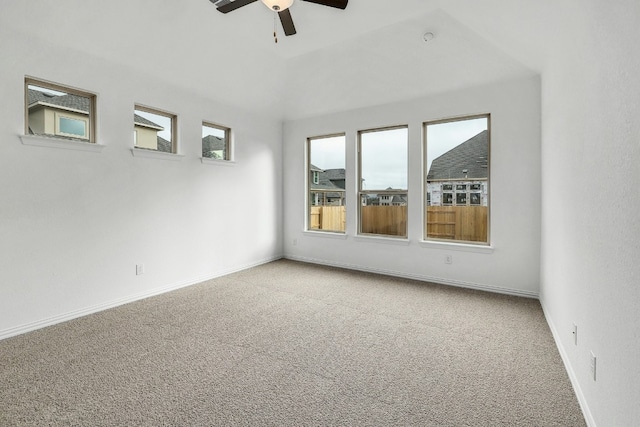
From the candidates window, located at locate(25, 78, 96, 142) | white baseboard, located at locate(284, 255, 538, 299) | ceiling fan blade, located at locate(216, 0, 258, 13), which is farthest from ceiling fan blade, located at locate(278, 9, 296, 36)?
white baseboard, located at locate(284, 255, 538, 299)

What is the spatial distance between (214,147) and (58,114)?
192 cm

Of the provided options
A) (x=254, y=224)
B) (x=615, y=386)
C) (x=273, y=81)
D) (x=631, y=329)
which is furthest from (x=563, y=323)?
(x=273, y=81)

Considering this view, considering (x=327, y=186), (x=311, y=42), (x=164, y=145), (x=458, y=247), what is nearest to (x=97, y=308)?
(x=164, y=145)

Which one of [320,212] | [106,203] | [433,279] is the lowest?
[433,279]

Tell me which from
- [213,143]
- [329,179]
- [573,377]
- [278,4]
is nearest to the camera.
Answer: [573,377]

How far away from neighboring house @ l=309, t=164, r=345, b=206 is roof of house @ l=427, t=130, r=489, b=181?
1.55 meters

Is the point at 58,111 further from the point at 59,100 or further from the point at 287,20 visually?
the point at 287,20

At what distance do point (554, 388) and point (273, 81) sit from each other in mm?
4784

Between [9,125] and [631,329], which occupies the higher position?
[9,125]

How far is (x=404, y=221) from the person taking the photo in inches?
188

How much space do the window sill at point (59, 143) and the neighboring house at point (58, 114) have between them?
0.43 ft

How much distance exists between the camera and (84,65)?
3.19 meters

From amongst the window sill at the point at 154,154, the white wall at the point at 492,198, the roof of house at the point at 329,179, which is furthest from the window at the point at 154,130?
the roof of house at the point at 329,179

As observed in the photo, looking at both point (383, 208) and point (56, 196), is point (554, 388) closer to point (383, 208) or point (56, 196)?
point (383, 208)
